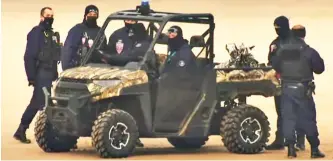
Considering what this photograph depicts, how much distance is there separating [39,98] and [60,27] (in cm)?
1454

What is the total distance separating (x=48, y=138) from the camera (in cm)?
2150

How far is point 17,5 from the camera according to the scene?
4128 centimetres

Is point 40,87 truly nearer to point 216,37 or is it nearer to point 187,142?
point 187,142

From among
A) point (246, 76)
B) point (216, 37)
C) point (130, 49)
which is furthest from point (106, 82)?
point (216, 37)

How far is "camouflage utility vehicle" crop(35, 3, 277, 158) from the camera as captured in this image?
67.9 ft

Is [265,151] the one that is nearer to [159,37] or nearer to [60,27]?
[159,37]

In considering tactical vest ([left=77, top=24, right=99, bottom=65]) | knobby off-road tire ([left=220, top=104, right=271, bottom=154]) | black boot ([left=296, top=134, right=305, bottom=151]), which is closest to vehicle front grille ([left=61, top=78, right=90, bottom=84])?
tactical vest ([left=77, top=24, right=99, bottom=65])

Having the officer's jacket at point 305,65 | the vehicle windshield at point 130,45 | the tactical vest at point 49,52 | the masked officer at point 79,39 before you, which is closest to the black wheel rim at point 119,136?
the vehicle windshield at point 130,45

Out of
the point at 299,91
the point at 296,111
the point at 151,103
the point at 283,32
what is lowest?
the point at 296,111

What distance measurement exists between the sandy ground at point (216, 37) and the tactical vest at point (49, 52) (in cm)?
115

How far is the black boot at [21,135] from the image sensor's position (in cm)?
2306

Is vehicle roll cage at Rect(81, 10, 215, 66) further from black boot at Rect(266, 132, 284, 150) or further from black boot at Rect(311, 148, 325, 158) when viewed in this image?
black boot at Rect(311, 148, 325, 158)

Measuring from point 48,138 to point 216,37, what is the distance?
609 inches

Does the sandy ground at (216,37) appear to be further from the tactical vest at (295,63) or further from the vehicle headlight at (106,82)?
the tactical vest at (295,63)
